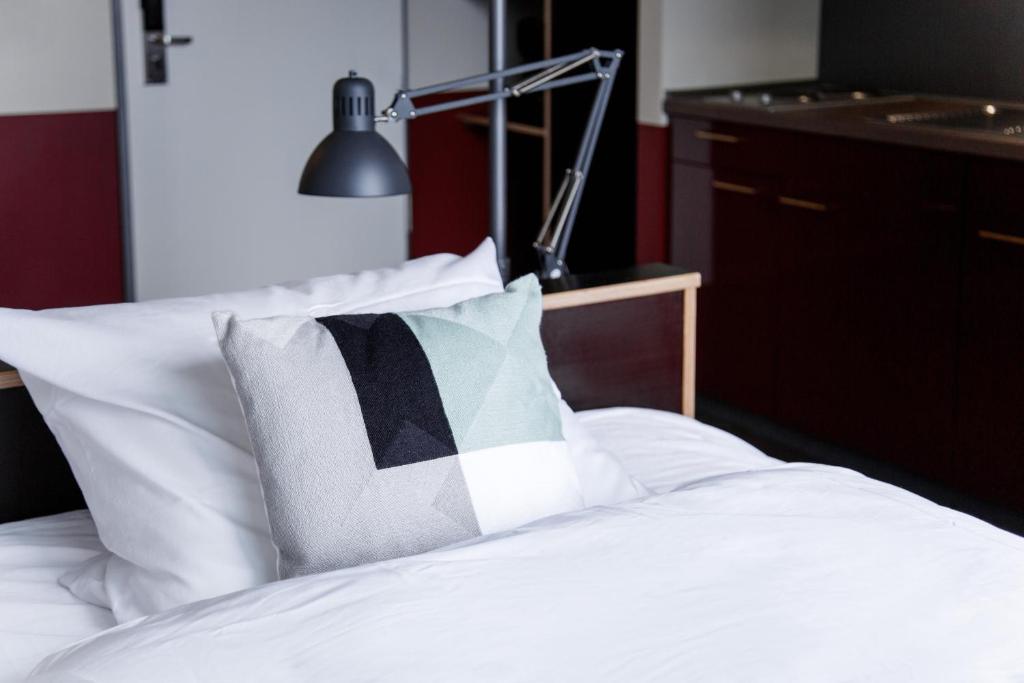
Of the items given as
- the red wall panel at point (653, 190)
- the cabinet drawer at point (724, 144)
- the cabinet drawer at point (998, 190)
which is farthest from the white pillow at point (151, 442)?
the red wall panel at point (653, 190)

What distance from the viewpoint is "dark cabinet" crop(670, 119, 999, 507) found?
124 inches

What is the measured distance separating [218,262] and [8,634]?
275 cm

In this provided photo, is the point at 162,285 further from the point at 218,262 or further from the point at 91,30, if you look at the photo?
the point at 91,30

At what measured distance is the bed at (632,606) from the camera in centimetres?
130

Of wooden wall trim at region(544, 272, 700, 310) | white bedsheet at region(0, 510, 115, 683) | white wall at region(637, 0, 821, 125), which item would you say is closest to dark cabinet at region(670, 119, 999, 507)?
→ white wall at region(637, 0, 821, 125)

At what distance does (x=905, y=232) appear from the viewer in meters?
3.30

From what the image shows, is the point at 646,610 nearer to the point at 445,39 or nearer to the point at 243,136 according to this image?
the point at 243,136

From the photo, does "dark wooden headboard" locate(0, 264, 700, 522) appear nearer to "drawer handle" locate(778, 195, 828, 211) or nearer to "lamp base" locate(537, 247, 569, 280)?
"lamp base" locate(537, 247, 569, 280)

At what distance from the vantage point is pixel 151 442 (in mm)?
1669

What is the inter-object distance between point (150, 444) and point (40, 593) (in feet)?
0.73

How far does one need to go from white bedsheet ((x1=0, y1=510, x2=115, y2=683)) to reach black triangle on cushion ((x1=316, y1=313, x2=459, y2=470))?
1.35ft

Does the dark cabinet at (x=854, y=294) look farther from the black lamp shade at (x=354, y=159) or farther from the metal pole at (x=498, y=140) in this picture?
the black lamp shade at (x=354, y=159)

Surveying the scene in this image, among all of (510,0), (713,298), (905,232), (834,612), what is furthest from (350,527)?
(510,0)

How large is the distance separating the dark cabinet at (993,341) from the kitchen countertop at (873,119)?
59mm
